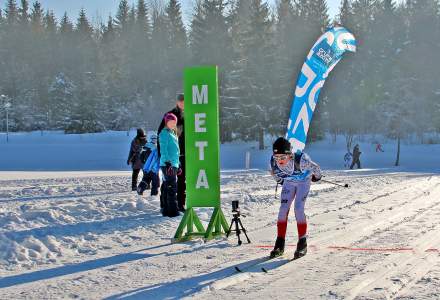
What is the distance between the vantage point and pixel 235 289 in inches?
197

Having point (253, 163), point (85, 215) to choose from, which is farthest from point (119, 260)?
point (253, 163)

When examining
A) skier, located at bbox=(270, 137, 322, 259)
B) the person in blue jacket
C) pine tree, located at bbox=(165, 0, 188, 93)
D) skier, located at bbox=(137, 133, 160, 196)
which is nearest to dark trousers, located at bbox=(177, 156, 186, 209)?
the person in blue jacket

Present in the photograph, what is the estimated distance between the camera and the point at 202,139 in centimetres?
764

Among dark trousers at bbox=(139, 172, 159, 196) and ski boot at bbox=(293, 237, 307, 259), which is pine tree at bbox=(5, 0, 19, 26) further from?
ski boot at bbox=(293, 237, 307, 259)

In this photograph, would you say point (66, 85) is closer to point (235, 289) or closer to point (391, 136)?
point (391, 136)

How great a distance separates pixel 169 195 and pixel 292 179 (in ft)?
9.93

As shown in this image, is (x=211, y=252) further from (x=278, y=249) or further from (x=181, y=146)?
(x=181, y=146)

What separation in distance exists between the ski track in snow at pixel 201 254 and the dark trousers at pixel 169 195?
20cm

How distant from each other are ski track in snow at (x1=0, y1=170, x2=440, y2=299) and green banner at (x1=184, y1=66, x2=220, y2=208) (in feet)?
2.56

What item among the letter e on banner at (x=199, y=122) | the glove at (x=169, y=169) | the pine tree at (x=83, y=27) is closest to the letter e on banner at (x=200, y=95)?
the letter e on banner at (x=199, y=122)

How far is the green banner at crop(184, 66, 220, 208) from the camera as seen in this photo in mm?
7609

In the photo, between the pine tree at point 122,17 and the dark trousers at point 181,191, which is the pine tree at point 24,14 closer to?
the pine tree at point 122,17

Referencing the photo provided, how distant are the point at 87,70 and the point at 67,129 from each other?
1278cm

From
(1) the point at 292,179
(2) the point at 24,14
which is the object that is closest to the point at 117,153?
(1) the point at 292,179
